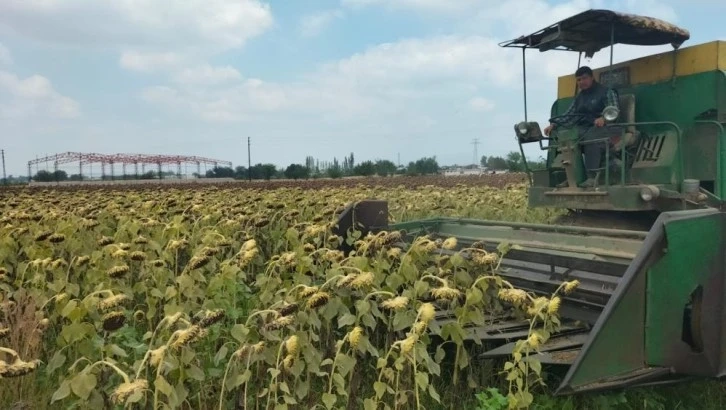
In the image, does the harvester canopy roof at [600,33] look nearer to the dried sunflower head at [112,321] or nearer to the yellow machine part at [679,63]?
the yellow machine part at [679,63]

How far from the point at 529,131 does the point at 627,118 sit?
40.5 inches

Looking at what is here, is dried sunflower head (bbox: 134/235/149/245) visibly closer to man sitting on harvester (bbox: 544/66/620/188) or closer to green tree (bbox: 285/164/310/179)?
man sitting on harvester (bbox: 544/66/620/188)

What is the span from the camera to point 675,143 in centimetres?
550

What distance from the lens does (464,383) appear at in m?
3.90

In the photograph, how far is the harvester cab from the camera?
5.28 metres

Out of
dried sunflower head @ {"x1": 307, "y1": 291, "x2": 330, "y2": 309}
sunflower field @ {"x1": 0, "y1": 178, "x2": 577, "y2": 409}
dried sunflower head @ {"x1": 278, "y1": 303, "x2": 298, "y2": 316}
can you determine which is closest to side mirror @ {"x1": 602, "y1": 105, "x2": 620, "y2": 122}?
sunflower field @ {"x1": 0, "y1": 178, "x2": 577, "y2": 409}

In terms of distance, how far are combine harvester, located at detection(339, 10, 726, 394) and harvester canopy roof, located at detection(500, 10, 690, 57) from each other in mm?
15

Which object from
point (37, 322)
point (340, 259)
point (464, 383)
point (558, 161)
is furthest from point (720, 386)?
point (37, 322)

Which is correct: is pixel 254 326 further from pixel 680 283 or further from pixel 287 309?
pixel 680 283

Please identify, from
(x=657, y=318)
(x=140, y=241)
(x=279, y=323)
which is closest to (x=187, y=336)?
(x=279, y=323)

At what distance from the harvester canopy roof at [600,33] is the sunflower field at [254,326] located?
286cm

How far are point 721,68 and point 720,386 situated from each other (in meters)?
2.73

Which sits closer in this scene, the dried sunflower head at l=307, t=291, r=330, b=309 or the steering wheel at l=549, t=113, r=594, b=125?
the dried sunflower head at l=307, t=291, r=330, b=309

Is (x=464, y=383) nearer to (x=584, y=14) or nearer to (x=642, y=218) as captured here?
(x=642, y=218)
